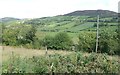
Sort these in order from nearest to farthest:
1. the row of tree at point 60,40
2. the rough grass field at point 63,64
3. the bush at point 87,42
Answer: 1. the rough grass field at point 63,64
2. the row of tree at point 60,40
3. the bush at point 87,42

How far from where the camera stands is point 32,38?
12.9 metres

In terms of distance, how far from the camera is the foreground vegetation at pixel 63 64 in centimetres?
592

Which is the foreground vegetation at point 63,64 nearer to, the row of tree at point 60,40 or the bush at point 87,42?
the row of tree at point 60,40

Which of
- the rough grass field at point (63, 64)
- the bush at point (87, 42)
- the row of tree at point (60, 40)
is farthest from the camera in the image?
the bush at point (87, 42)

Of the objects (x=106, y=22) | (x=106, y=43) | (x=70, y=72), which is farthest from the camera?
(x=106, y=22)

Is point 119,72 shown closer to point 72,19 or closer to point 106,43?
point 106,43

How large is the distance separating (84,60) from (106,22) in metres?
9.41

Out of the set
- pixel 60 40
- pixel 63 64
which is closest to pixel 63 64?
pixel 63 64

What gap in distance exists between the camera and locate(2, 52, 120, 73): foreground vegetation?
5.92 metres

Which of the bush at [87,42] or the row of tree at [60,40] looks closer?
the row of tree at [60,40]

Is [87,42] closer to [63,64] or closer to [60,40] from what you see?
[60,40]

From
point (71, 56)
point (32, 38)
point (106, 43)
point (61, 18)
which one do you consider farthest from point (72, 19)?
point (71, 56)

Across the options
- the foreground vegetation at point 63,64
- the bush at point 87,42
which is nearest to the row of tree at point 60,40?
the bush at point 87,42

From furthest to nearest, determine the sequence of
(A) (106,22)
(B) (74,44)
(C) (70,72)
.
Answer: (A) (106,22)
(B) (74,44)
(C) (70,72)
